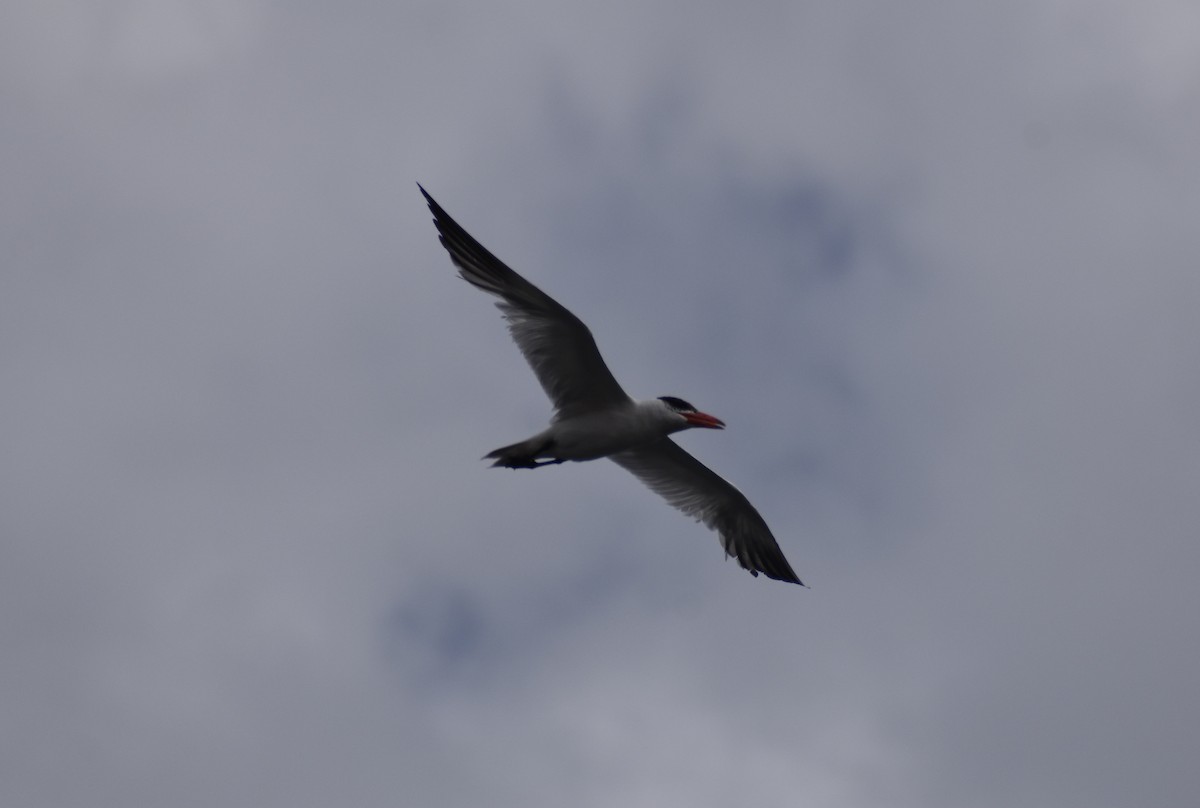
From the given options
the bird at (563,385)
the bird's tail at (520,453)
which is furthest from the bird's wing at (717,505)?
the bird's tail at (520,453)

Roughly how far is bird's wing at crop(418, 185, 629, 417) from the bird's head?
93 cm

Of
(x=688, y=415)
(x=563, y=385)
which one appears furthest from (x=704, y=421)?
(x=563, y=385)

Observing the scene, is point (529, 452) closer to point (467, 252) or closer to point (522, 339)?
point (522, 339)

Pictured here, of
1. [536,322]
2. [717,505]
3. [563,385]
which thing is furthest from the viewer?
[717,505]

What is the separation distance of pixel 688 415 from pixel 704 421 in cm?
27

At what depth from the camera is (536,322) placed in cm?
1969

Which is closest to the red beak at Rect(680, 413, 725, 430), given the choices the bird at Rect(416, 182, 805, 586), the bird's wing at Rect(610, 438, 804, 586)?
the bird at Rect(416, 182, 805, 586)

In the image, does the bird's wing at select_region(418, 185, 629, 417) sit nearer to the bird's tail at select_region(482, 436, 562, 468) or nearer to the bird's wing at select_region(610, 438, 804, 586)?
the bird's tail at select_region(482, 436, 562, 468)

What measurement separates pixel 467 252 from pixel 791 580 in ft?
24.6

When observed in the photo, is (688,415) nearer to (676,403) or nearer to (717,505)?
(676,403)

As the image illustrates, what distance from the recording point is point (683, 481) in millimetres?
23109

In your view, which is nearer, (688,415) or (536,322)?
(536,322)

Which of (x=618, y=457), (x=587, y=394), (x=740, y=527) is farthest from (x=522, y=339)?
(x=740, y=527)

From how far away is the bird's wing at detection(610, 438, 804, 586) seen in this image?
22.9m
